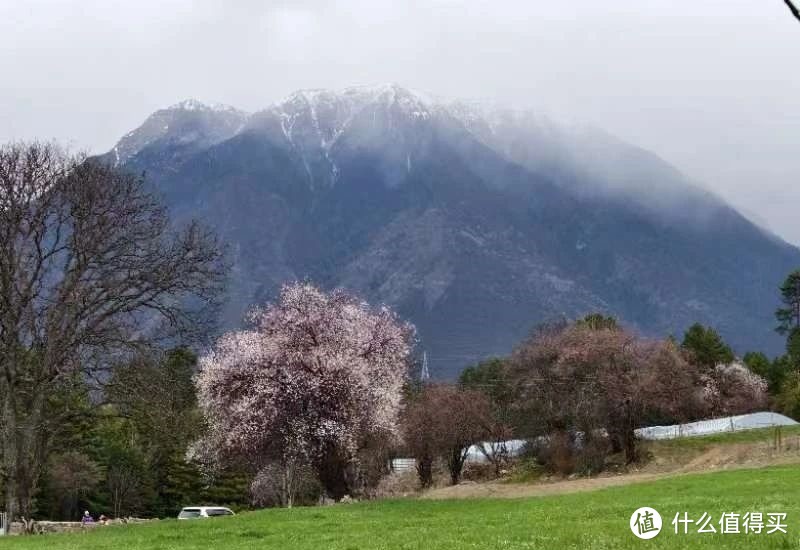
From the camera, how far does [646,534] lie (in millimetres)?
16469

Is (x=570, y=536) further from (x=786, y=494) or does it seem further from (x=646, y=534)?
(x=786, y=494)

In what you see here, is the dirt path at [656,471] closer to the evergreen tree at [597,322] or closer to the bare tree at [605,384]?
the bare tree at [605,384]

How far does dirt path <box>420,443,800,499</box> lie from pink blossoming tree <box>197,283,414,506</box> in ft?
16.5

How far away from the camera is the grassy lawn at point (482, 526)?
16.2 metres

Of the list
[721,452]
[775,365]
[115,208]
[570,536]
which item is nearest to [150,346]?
[115,208]

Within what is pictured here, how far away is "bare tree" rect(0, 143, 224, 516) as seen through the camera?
32.3 meters

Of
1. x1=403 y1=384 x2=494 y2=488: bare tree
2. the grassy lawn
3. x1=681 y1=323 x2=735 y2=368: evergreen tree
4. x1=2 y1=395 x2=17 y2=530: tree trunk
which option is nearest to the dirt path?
the grassy lawn

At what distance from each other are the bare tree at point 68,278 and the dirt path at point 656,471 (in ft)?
52.5

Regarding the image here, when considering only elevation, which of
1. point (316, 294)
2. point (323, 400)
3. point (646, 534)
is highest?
point (316, 294)

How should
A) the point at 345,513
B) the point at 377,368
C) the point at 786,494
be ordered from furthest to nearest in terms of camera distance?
1. the point at 377,368
2. the point at 345,513
3. the point at 786,494

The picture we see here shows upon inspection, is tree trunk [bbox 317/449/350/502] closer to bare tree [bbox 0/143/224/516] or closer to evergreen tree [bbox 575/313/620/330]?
bare tree [bbox 0/143/224/516]

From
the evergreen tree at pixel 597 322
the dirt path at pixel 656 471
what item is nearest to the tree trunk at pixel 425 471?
the dirt path at pixel 656 471

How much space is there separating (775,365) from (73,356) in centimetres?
8326

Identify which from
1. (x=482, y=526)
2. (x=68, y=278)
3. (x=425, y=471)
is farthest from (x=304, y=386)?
(x=425, y=471)
